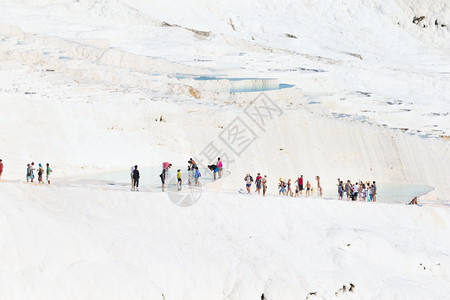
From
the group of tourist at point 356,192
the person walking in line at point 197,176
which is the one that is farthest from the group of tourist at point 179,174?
the group of tourist at point 356,192

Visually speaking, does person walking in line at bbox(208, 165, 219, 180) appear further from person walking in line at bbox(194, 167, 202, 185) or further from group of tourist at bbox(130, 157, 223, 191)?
person walking in line at bbox(194, 167, 202, 185)

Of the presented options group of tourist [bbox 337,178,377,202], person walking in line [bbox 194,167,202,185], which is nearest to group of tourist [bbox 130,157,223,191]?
person walking in line [bbox 194,167,202,185]

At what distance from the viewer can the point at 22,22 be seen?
5619 centimetres

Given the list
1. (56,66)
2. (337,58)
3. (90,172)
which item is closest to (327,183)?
(90,172)

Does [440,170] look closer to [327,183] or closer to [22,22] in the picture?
[327,183]

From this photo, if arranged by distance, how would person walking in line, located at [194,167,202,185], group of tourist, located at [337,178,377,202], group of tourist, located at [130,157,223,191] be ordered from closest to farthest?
1. group of tourist, located at [130,157,223,191]
2. person walking in line, located at [194,167,202,185]
3. group of tourist, located at [337,178,377,202]

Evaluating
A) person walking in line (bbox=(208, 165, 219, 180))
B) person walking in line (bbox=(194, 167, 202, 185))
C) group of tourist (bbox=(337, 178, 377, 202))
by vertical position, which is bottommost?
group of tourist (bbox=(337, 178, 377, 202))

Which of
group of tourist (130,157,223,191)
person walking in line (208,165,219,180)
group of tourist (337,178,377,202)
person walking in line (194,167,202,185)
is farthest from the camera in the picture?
group of tourist (337,178,377,202)

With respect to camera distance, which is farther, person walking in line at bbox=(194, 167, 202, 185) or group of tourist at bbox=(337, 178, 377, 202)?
group of tourist at bbox=(337, 178, 377, 202)

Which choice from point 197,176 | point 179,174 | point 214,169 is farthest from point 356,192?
point 179,174

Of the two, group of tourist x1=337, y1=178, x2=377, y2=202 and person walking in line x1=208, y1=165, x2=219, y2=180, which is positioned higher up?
person walking in line x1=208, y1=165, x2=219, y2=180

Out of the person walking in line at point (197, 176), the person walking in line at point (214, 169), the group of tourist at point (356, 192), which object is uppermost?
the person walking in line at point (214, 169)

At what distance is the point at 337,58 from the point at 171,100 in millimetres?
30439

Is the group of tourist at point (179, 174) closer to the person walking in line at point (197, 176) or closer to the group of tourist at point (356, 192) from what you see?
the person walking in line at point (197, 176)
